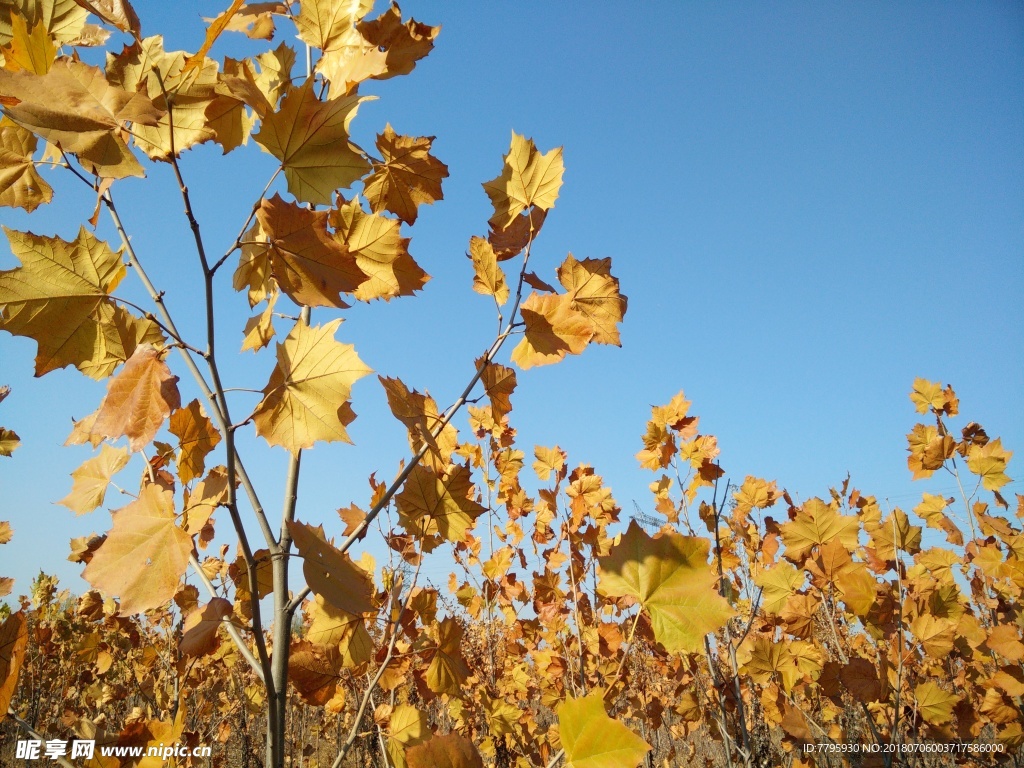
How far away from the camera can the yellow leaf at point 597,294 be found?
1051mm

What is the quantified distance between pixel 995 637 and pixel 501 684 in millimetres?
3534

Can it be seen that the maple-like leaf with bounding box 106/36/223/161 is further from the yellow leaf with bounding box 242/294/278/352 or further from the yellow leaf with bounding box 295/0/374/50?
the yellow leaf with bounding box 242/294/278/352

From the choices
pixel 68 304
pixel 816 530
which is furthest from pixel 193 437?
pixel 816 530

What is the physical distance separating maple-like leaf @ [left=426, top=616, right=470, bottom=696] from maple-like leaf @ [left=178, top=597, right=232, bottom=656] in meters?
0.51

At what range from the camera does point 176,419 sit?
991mm

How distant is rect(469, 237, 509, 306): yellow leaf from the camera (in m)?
1.11

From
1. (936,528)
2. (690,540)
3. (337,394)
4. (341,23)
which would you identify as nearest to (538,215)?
(341,23)

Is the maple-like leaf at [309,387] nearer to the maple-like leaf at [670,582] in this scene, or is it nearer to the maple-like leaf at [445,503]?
the maple-like leaf at [445,503]

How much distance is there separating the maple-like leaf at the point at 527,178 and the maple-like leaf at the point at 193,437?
0.71 m

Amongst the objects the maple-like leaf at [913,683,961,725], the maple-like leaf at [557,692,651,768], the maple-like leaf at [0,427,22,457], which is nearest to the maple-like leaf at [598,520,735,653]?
the maple-like leaf at [557,692,651,768]

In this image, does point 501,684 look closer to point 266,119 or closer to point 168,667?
point 168,667

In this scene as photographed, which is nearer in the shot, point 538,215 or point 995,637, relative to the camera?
point 538,215

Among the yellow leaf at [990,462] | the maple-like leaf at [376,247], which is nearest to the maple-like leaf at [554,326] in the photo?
the maple-like leaf at [376,247]

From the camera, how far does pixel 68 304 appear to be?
0.71 meters
